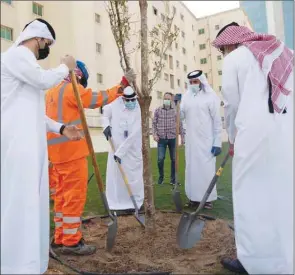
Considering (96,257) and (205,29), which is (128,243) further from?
(205,29)

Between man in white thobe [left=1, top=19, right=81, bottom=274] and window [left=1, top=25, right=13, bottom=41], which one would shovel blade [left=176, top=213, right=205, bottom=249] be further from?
window [left=1, top=25, right=13, bottom=41]

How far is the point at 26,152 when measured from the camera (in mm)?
2576

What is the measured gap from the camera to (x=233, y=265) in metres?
2.96

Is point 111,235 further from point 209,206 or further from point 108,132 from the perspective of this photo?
point 108,132

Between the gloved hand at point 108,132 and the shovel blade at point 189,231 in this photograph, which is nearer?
the shovel blade at point 189,231

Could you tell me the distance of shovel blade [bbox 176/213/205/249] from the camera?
3.56m

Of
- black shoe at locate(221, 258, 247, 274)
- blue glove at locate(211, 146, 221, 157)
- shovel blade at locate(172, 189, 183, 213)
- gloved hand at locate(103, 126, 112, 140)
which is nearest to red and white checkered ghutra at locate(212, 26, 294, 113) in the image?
black shoe at locate(221, 258, 247, 274)

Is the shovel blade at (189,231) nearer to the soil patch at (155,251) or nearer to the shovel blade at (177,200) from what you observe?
the soil patch at (155,251)

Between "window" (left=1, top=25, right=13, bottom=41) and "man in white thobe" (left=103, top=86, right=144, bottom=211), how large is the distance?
14.9 m

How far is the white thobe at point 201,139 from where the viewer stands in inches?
217

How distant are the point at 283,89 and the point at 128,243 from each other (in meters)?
2.31

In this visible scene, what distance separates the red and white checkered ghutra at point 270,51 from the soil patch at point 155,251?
1574mm

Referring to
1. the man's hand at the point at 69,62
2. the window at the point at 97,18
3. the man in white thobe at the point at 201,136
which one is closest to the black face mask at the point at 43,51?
the man's hand at the point at 69,62

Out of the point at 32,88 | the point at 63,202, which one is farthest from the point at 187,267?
the point at 32,88
